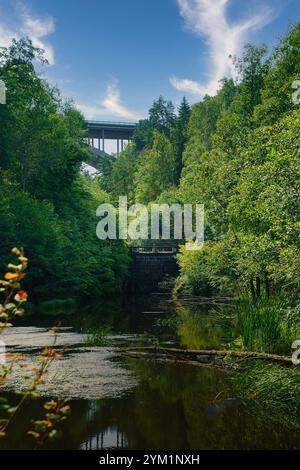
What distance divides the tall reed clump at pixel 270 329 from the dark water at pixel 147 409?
1.17 m

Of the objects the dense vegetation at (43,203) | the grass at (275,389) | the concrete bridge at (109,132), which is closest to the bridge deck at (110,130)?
the concrete bridge at (109,132)

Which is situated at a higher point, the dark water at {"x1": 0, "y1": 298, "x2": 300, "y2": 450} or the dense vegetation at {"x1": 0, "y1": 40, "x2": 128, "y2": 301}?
the dense vegetation at {"x1": 0, "y1": 40, "x2": 128, "y2": 301}

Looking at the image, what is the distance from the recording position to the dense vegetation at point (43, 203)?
2730 centimetres

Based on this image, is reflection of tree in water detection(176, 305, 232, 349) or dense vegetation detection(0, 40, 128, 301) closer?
reflection of tree in water detection(176, 305, 232, 349)

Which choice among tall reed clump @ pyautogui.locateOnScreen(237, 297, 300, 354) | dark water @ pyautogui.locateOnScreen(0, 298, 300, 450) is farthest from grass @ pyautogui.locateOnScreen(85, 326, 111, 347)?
tall reed clump @ pyautogui.locateOnScreen(237, 297, 300, 354)

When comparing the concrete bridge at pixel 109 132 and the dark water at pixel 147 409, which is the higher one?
the concrete bridge at pixel 109 132

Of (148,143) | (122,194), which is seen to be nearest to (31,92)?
(122,194)

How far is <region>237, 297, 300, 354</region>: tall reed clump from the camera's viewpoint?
35.2 feet

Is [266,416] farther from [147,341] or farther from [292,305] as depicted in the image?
[147,341]

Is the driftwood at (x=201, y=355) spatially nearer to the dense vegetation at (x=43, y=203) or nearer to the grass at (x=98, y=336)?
the grass at (x=98, y=336)

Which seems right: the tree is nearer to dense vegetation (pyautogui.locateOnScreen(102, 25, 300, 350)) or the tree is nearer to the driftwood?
dense vegetation (pyautogui.locateOnScreen(102, 25, 300, 350))

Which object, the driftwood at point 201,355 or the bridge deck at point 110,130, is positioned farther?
the bridge deck at point 110,130

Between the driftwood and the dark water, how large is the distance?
1.19ft

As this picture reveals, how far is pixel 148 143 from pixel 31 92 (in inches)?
1815
